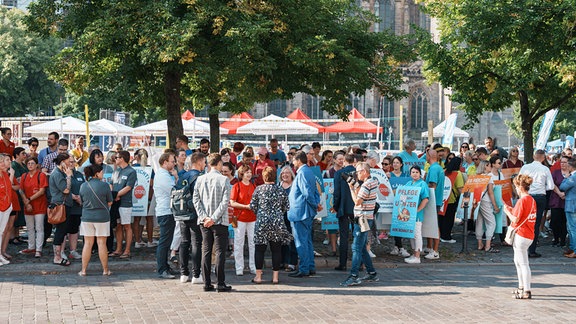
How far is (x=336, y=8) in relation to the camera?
64.2 ft

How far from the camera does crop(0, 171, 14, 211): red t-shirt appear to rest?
1259 centimetres

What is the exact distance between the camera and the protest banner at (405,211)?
13594 millimetres

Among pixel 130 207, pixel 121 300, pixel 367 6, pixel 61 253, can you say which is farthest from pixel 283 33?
pixel 367 6

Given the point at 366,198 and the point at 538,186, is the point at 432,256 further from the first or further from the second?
the point at 366,198

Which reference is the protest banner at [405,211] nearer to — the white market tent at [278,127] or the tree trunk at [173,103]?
the tree trunk at [173,103]

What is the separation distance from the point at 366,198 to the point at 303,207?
42.6 inches

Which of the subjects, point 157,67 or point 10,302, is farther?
point 157,67

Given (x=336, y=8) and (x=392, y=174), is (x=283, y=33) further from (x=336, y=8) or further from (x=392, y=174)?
(x=392, y=174)

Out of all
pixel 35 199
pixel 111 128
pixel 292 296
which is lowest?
pixel 292 296

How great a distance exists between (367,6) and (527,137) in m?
50.4

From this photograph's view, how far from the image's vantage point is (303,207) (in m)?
11.8

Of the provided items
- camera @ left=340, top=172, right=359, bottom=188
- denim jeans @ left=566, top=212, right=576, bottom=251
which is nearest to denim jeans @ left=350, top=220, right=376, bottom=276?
camera @ left=340, top=172, right=359, bottom=188

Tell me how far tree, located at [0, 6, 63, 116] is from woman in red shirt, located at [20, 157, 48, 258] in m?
47.3

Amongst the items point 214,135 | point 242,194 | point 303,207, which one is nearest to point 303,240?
point 303,207
